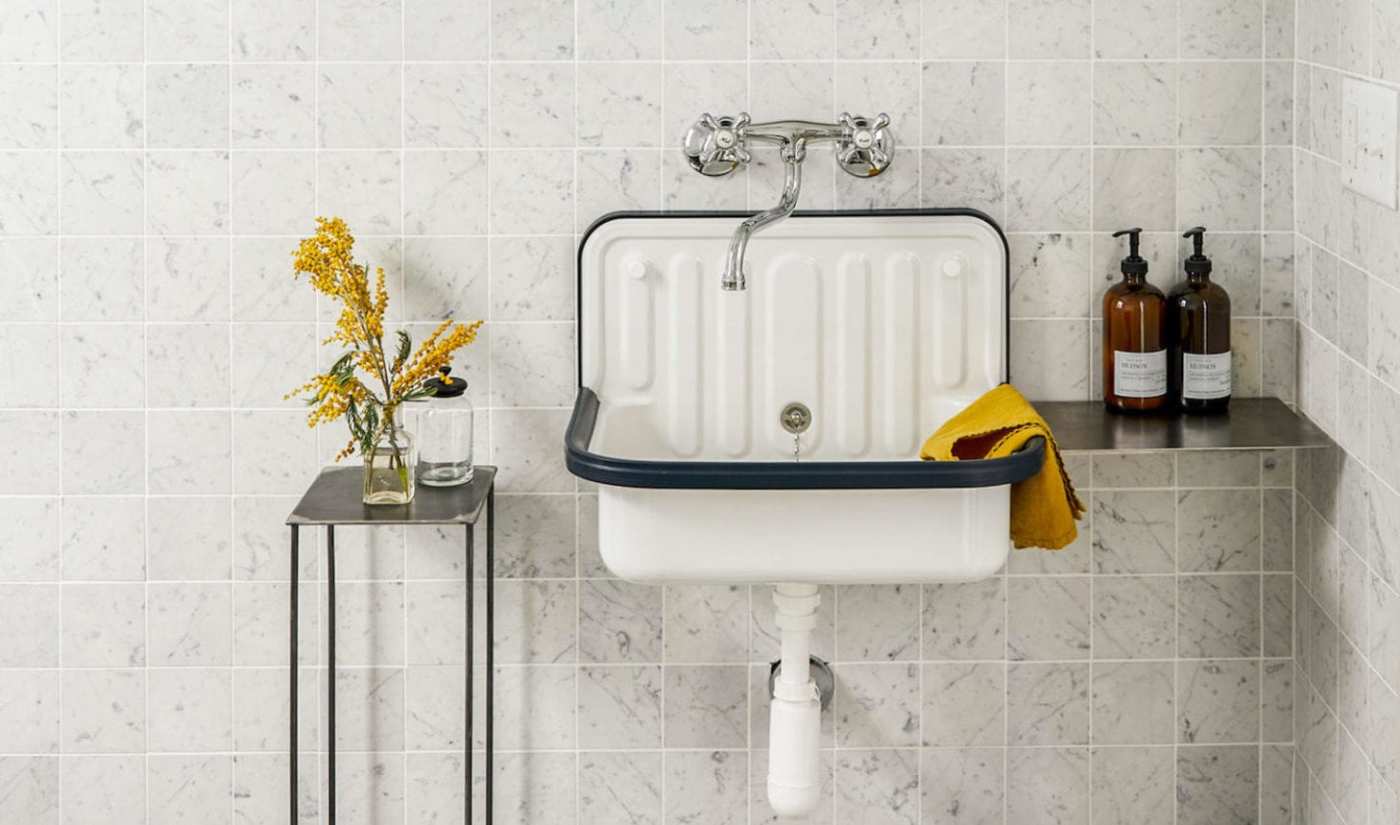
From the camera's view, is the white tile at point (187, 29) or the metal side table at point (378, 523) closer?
the metal side table at point (378, 523)

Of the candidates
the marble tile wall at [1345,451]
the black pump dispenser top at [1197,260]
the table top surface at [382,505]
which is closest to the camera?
the marble tile wall at [1345,451]

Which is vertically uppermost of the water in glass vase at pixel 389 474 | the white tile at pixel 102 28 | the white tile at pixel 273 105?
the white tile at pixel 102 28

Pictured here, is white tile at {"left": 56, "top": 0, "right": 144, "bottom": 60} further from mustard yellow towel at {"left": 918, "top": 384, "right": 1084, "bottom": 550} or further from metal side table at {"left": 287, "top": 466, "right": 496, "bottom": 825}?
mustard yellow towel at {"left": 918, "top": 384, "right": 1084, "bottom": 550}

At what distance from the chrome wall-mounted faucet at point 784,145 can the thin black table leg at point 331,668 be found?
2.16ft

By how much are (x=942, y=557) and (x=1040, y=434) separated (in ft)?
0.61

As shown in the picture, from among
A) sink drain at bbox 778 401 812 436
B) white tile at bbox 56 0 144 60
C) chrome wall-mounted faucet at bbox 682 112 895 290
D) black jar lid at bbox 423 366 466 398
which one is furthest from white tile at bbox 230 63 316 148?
sink drain at bbox 778 401 812 436

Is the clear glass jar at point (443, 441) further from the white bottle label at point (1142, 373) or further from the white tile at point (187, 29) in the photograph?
the white bottle label at point (1142, 373)

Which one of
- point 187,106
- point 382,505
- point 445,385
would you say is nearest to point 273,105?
point 187,106

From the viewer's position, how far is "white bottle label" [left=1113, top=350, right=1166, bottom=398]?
2.38m

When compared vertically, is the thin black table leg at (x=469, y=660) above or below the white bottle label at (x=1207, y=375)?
below

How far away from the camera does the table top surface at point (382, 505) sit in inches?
87.9

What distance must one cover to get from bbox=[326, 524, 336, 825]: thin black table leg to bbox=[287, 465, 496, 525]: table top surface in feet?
0.21

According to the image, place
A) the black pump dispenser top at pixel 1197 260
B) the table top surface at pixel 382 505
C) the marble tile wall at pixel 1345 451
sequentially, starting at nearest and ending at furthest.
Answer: the marble tile wall at pixel 1345 451 → the table top surface at pixel 382 505 → the black pump dispenser top at pixel 1197 260

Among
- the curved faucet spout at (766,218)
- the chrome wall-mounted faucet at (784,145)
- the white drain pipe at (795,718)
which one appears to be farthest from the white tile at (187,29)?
the white drain pipe at (795,718)
